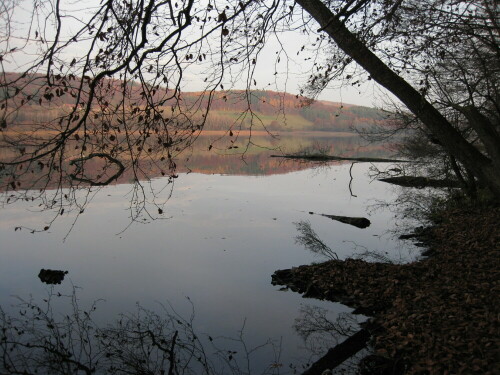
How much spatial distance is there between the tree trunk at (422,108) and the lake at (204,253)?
2.88m

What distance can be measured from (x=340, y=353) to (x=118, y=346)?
10.1 ft

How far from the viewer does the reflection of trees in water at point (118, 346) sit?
210 inches

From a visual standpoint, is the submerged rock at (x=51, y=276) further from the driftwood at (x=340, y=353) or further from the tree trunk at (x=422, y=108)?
the tree trunk at (x=422, y=108)

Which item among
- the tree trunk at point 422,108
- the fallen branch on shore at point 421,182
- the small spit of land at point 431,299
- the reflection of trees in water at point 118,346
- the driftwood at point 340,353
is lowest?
the reflection of trees in water at point 118,346

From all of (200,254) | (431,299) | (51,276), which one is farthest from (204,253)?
(431,299)

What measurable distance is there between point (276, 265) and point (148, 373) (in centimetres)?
447

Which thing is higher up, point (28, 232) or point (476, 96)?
point (476, 96)

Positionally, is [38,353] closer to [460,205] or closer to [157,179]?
[460,205]

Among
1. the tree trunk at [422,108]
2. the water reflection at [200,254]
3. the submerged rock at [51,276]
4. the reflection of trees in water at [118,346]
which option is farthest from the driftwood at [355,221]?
the submerged rock at [51,276]

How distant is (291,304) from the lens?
7.10 m

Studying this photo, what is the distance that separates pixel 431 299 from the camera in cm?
574

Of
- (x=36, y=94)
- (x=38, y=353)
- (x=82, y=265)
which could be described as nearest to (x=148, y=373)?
(x=38, y=353)

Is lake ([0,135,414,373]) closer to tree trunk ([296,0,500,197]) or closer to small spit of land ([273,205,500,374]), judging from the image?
small spit of land ([273,205,500,374])

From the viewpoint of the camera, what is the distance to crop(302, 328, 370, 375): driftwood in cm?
519
